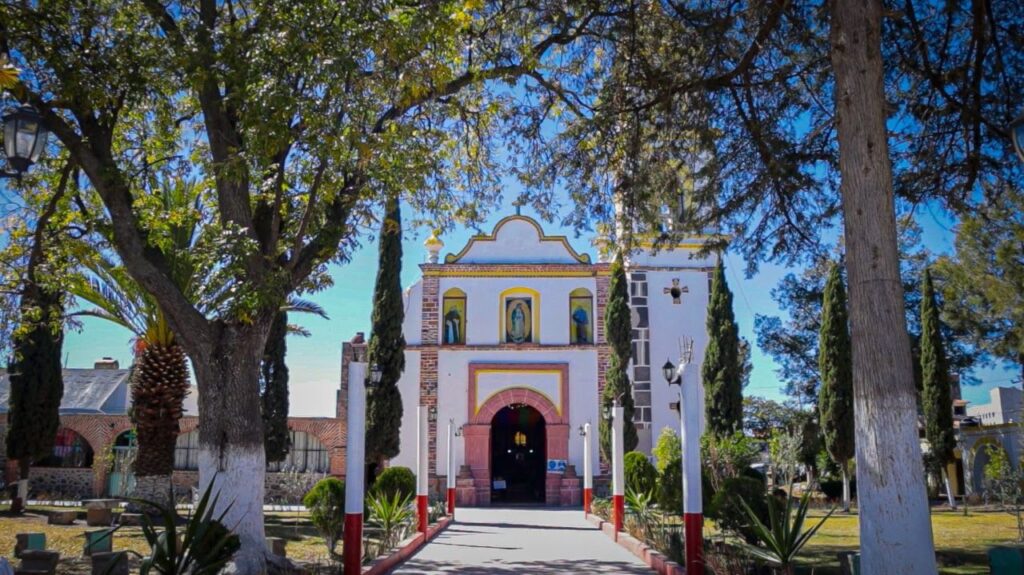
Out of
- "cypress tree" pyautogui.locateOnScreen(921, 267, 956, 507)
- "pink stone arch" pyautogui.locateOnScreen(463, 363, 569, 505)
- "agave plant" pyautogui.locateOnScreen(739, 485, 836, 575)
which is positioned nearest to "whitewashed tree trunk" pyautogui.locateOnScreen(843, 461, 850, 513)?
"cypress tree" pyautogui.locateOnScreen(921, 267, 956, 507)

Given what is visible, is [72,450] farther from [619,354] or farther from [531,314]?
[619,354]

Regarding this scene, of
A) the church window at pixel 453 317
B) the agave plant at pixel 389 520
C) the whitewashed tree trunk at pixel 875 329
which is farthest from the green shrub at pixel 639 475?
the whitewashed tree trunk at pixel 875 329

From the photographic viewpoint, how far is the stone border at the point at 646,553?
9243 mm

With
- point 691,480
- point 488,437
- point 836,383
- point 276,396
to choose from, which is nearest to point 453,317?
point 488,437

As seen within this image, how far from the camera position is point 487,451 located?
80.6 ft

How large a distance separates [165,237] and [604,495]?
1552 centimetres

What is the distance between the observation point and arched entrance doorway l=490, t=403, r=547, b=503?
26.7 meters

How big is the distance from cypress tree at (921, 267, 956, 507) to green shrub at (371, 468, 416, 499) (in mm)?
14189

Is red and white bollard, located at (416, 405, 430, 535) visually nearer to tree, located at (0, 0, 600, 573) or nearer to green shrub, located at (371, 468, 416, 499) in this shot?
green shrub, located at (371, 468, 416, 499)

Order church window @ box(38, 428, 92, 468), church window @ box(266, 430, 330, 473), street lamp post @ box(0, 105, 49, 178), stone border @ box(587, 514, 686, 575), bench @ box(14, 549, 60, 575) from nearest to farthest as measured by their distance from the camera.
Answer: street lamp post @ box(0, 105, 49, 178)
bench @ box(14, 549, 60, 575)
stone border @ box(587, 514, 686, 575)
church window @ box(266, 430, 330, 473)
church window @ box(38, 428, 92, 468)

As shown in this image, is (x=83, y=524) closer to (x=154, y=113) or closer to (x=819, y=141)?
(x=154, y=113)

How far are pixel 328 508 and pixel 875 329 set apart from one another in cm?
781

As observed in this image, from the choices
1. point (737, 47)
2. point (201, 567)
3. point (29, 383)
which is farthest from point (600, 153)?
point (29, 383)

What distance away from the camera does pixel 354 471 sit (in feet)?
26.6
